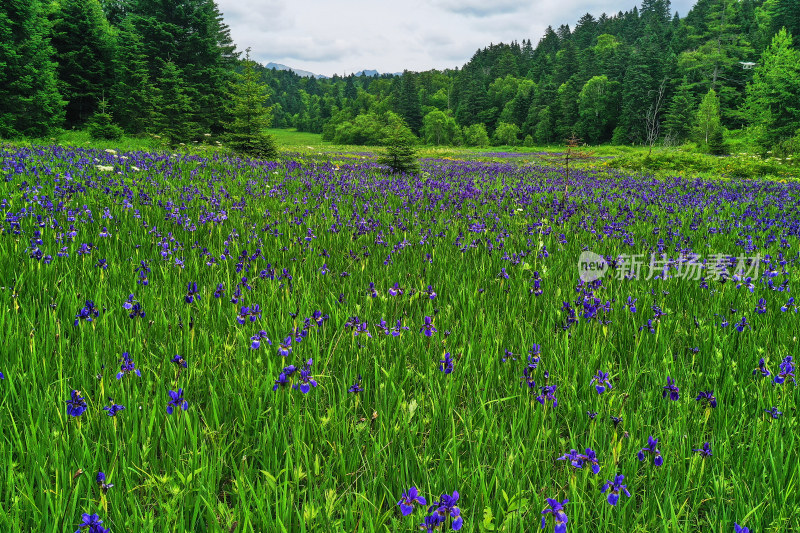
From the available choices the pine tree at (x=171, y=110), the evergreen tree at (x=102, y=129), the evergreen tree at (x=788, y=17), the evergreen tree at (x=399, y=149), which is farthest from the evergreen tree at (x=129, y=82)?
the evergreen tree at (x=788, y=17)

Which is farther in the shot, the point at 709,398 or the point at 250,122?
the point at 250,122

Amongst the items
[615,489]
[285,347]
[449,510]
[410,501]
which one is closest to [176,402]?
[285,347]

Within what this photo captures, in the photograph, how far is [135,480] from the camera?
169cm

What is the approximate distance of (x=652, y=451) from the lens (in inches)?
70.0

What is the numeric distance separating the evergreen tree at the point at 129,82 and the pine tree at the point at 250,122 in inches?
646

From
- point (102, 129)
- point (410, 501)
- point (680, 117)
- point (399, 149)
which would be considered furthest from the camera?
point (680, 117)

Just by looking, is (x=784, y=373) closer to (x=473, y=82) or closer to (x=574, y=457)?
(x=574, y=457)

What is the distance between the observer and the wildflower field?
62.2 inches

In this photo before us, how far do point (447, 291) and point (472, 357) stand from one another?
1283mm

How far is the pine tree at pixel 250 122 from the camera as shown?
18.3 meters

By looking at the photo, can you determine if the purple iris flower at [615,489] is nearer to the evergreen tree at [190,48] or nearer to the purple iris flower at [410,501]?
the purple iris flower at [410,501]

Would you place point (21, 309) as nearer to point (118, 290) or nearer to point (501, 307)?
point (118, 290)

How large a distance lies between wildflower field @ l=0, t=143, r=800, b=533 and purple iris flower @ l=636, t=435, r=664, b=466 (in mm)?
36

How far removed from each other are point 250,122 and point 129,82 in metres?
24.2
